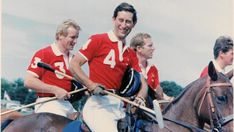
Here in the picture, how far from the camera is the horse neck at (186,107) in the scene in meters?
5.38

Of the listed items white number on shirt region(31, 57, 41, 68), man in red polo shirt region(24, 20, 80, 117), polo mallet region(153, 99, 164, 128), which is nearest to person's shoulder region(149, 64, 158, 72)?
man in red polo shirt region(24, 20, 80, 117)

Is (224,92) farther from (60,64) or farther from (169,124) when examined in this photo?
(60,64)

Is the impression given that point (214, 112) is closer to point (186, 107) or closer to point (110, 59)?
point (186, 107)

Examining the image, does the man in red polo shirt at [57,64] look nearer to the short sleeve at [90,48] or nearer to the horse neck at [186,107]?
the short sleeve at [90,48]

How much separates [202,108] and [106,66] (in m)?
1.12

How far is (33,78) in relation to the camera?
646 cm

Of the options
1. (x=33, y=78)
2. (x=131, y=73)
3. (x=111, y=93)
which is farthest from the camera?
(x=33, y=78)

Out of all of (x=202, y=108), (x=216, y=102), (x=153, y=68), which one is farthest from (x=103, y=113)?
(x=153, y=68)

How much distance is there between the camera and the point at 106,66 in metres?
5.15

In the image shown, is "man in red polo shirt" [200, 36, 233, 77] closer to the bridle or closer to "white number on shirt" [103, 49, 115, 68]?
the bridle

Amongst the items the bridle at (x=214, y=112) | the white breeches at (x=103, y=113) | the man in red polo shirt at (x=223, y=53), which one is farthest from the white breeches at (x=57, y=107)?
the bridle at (x=214, y=112)

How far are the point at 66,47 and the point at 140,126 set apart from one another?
6.67 feet

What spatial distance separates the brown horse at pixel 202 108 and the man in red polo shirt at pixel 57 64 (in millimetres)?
1724

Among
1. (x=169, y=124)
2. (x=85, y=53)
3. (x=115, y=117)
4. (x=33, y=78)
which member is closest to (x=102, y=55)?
(x=85, y=53)
